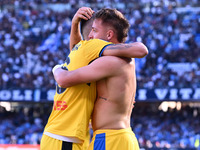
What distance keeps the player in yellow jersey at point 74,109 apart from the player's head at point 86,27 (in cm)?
32

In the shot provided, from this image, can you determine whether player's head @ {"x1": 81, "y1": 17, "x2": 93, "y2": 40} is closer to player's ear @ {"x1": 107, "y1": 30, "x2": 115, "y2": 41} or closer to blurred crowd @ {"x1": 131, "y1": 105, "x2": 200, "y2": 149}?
player's ear @ {"x1": 107, "y1": 30, "x2": 115, "y2": 41}

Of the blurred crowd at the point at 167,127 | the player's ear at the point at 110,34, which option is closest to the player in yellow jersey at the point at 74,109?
the player's ear at the point at 110,34

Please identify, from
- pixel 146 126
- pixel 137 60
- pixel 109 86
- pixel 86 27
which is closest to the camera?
pixel 109 86

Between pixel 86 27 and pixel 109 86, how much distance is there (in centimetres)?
72

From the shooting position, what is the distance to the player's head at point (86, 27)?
3.35 meters

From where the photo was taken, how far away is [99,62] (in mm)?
2947

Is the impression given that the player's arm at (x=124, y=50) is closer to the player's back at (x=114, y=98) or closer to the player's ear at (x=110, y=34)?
the player's back at (x=114, y=98)

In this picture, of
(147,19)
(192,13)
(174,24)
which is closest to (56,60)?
(147,19)

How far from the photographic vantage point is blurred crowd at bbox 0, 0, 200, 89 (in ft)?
52.2

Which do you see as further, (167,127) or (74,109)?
(167,127)

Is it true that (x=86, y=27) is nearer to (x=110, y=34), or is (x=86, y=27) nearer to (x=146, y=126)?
(x=110, y=34)

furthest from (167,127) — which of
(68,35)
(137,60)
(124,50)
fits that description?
(124,50)

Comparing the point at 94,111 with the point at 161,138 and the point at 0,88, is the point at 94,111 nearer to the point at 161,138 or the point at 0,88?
the point at 161,138

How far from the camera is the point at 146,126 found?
1572 centimetres
